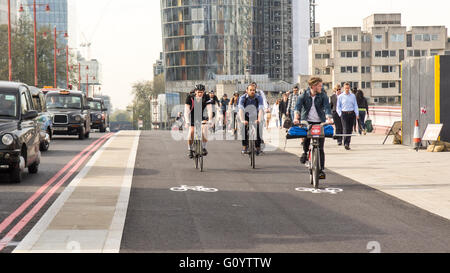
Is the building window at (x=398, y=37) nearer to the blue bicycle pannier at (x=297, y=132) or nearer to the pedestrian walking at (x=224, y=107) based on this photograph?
the pedestrian walking at (x=224, y=107)

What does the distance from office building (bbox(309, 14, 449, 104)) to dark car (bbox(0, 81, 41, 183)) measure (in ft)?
405

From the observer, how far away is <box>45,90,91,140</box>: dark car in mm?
29000

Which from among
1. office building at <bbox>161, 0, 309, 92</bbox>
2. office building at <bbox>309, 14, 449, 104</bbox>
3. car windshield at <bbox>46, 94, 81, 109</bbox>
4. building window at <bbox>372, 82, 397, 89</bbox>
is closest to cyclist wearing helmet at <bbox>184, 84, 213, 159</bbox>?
car windshield at <bbox>46, 94, 81, 109</bbox>

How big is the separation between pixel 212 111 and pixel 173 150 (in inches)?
266

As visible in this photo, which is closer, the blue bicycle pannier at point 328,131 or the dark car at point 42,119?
the blue bicycle pannier at point 328,131

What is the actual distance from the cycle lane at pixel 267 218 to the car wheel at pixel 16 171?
6.64 ft

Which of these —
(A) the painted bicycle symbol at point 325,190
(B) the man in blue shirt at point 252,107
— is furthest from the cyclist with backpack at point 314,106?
(B) the man in blue shirt at point 252,107

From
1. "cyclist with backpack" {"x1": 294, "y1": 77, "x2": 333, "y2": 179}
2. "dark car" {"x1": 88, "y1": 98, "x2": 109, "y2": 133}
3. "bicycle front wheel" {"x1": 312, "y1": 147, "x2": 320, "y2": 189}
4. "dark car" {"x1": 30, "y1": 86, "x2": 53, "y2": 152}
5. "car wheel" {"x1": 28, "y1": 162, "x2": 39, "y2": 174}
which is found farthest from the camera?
"dark car" {"x1": 88, "y1": 98, "x2": 109, "y2": 133}

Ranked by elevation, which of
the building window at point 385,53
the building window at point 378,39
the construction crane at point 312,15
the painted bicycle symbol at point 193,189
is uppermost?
the construction crane at point 312,15

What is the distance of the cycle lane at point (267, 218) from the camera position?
25.5ft

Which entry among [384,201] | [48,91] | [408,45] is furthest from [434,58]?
[408,45]

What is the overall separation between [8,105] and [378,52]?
127946 mm

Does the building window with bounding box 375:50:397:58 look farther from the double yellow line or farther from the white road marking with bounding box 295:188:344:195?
the white road marking with bounding box 295:188:344:195
